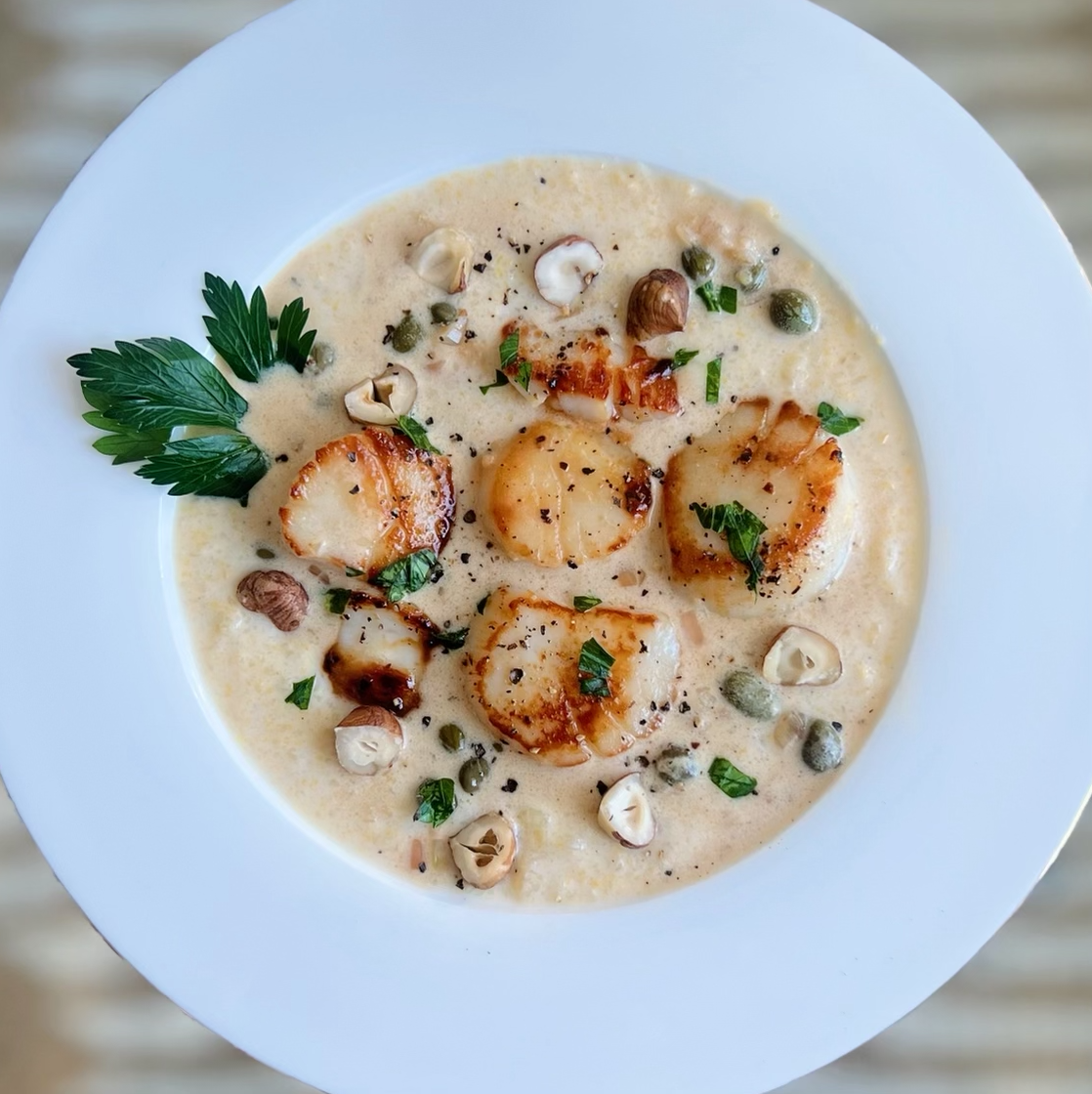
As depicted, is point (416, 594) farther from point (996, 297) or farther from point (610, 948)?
point (996, 297)

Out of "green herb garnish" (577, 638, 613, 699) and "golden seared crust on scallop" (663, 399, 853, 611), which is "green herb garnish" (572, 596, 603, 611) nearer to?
"green herb garnish" (577, 638, 613, 699)

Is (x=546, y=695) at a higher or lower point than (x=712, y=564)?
lower

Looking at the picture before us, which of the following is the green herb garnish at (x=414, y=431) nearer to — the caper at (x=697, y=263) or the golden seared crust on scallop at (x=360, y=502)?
the golden seared crust on scallop at (x=360, y=502)

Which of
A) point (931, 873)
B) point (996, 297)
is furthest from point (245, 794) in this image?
point (996, 297)

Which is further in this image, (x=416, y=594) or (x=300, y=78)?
(x=416, y=594)

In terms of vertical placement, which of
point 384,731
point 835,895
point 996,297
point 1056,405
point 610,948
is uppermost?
point 996,297

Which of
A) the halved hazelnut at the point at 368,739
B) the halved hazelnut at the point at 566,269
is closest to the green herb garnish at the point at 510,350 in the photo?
the halved hazelnut at the point at 566,269

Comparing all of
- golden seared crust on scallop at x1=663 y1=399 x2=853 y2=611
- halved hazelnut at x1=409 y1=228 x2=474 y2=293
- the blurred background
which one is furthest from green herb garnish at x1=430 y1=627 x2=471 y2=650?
the blurred background
